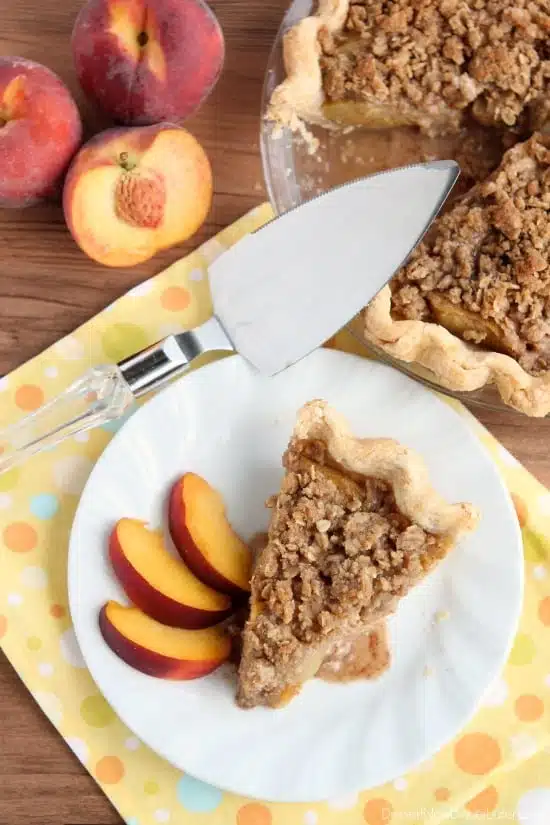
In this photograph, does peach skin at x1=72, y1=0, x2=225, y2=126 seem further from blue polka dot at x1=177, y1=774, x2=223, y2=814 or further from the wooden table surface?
blue polka dot at x1=177, y1=774, x2=223, y2=814

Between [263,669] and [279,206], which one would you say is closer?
[263,669]

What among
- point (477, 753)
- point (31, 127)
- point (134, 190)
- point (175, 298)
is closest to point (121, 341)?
point (175, 298)

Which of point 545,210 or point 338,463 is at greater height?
point 545,210

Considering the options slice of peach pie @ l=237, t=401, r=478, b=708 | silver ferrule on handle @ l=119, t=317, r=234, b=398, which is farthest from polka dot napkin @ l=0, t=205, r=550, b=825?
slice of peach pie @ l=237, t=401, r=478, b=708

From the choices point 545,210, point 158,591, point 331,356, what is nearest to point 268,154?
point 331,356

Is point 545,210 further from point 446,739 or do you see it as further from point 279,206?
point 446,739

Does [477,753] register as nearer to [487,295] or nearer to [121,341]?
[487,295]
